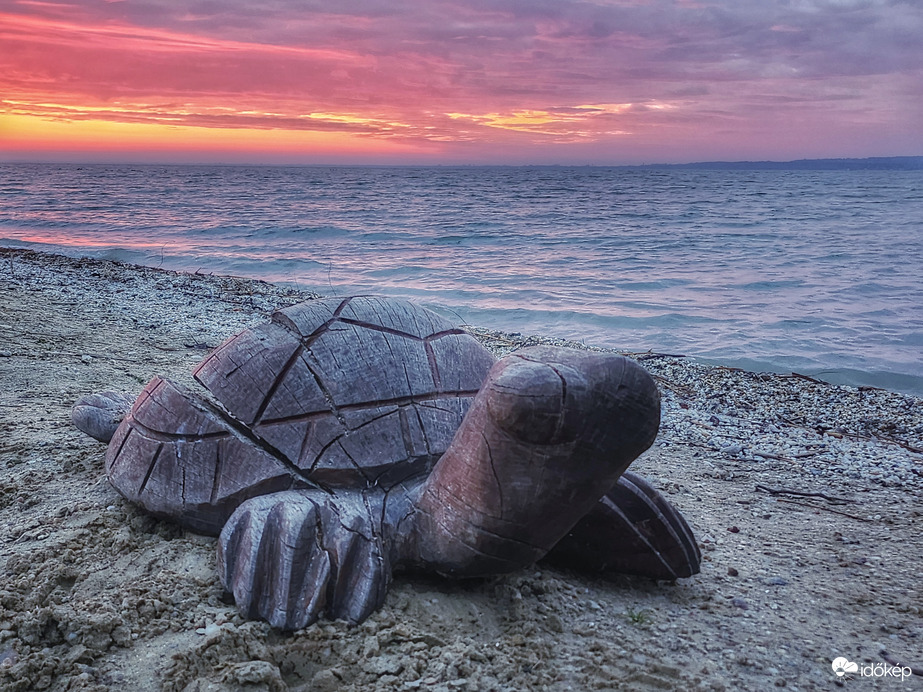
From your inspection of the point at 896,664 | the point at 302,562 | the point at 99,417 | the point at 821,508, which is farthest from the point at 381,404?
the point at 821,508

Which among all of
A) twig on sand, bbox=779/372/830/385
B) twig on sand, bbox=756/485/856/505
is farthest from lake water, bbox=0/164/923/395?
twig on sand, bbox=756/485/856/505

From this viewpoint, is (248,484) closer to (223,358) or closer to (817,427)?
(223,358)

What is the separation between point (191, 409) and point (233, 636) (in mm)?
793

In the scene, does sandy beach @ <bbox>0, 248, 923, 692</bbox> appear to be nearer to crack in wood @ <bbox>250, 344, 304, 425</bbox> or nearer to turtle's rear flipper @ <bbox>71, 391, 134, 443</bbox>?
turtle's rear flipper @ <bbox>71, 391, 134, 443</bbox>

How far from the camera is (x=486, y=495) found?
1.91 meters

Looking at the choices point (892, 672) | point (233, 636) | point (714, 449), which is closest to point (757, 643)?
point (892, 672)

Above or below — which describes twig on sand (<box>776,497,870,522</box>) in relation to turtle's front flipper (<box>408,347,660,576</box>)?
below

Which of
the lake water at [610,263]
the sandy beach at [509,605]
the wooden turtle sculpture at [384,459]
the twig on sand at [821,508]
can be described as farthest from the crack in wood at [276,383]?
the lake water at [610,263]

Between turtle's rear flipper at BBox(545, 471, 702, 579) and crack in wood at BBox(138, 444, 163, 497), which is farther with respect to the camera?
crack in wood at BBox(138, 444, 163, 497)

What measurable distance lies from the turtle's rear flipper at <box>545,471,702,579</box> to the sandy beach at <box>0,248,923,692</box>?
9 cm

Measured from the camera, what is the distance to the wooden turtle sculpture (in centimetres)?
170

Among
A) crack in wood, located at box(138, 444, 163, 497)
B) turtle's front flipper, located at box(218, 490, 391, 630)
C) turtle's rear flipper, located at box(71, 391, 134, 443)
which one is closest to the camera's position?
turtle's front flipper, located at box(218, 490, 391, 630)

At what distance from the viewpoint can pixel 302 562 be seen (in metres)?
2.00

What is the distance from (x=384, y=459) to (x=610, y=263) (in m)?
12.8
